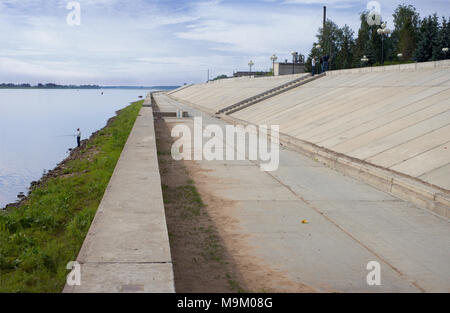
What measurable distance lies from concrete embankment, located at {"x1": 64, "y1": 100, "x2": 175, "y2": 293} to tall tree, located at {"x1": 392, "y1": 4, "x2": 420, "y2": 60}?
71163mm

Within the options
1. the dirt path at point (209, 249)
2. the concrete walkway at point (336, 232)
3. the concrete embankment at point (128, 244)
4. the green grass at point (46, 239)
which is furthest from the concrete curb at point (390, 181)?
the green grass at point (46, 239)

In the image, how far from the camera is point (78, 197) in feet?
31.1

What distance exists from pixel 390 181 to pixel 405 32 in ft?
237

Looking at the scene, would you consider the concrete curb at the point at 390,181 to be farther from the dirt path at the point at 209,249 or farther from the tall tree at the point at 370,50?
the tall tree at the point at 370,50

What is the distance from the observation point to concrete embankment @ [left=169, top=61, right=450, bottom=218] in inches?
305

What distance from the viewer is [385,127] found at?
11211mm

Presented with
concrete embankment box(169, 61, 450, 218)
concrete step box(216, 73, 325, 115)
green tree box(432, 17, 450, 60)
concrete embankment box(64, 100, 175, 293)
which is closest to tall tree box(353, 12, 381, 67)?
green tree box(432, 17, 450, 60)

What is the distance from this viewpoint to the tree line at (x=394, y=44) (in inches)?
2159

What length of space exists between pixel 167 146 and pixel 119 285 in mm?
10699

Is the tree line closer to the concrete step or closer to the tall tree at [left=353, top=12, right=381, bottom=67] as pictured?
the tall tree at [left=353, top=12, right=381, bottom=67]
